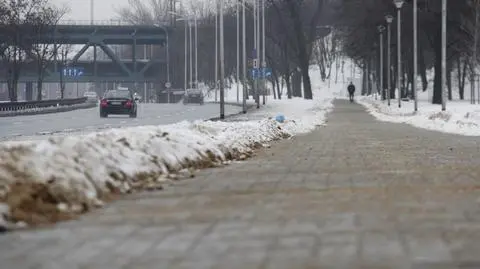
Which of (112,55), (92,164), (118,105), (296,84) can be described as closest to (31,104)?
(118,105)

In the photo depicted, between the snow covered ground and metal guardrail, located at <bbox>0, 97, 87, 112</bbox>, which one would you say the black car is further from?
the snow covered ground

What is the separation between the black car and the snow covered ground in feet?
113

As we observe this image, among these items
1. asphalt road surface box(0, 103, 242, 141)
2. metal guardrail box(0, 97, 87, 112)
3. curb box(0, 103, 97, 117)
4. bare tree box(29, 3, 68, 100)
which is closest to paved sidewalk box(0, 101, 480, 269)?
asphalt road surface box(0, 103, 242, 141)

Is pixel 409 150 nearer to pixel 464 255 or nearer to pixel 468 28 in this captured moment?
pixel 464 255

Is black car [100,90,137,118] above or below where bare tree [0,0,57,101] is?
below

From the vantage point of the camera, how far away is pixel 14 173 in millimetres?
9289

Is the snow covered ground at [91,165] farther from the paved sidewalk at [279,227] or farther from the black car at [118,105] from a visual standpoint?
the black car at [118,105]

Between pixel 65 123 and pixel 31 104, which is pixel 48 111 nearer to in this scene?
pixel 31 104

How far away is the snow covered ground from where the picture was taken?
8.86 meters

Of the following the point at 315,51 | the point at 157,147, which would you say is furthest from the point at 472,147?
the point at 315,51

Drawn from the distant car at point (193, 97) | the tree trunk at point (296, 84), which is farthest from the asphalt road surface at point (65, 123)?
the tree trunk at point (296, 84)

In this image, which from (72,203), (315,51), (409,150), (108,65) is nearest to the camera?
(72,203)

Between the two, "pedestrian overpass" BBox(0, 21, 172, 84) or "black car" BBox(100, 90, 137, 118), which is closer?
"black car" BBox(100, 90, 137, 118)

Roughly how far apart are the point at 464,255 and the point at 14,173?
5.00 meters
